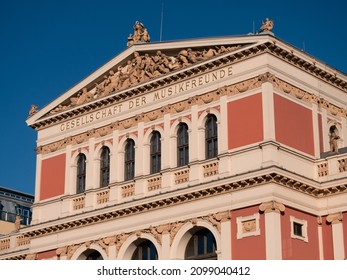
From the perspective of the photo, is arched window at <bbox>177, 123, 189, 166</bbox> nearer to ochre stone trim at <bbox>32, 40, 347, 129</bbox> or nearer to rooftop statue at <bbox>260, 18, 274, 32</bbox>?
ochre stone trim at <bbox>32, 40, 347, 129</bbox>

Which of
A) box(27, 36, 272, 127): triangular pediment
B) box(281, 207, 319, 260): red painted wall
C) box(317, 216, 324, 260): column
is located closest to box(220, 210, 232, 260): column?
box(281, 207, 319, 260): red painted wall

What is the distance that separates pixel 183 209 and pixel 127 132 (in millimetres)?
5741

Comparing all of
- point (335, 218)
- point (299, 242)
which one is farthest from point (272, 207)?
point (335, 218)

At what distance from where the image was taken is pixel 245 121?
35375 mm

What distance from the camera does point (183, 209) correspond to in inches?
1420

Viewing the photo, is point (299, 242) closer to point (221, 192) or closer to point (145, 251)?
point (221, 192)

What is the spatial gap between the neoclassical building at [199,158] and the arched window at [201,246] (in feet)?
0.14

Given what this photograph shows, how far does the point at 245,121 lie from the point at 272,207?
4234 mm

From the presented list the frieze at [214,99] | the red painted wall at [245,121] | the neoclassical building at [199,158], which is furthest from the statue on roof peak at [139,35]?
the red painted wall at [245,121]

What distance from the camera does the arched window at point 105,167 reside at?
40406mm

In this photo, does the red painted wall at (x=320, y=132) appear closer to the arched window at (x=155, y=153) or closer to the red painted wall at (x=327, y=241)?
the red painted wall at (x=327, y=241)

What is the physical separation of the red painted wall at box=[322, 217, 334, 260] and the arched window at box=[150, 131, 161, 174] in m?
8.03
